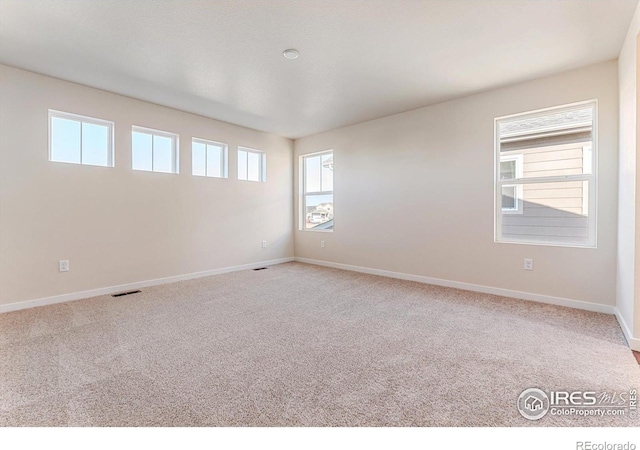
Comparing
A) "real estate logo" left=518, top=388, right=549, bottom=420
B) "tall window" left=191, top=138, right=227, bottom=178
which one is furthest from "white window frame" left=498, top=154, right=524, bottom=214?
"tall window" left=191, top=138, right=227, bottom=178

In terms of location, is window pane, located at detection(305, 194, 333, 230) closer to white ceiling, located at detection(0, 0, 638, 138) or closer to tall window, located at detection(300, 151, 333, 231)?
tall window, located at detection(300, 151, 333, 231)

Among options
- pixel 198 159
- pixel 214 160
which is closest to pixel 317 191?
pixel 214 160

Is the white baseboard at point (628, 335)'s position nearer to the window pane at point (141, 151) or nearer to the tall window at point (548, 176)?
the tall window at point (548, 176)

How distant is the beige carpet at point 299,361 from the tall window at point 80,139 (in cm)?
172

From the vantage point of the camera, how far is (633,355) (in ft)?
6.84

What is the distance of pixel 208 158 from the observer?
15.7 ft

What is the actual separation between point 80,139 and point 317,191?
3.69 meters

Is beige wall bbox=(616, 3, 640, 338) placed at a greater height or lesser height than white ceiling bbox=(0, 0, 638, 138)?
lesser

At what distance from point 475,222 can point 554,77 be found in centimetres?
178

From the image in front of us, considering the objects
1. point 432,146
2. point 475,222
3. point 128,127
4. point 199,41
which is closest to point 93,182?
point 128,127

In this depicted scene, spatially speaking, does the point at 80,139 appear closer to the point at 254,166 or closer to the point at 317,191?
the point at 254,166

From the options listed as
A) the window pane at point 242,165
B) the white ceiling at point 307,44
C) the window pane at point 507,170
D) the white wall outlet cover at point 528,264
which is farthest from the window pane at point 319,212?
the white wall outlet cover at point 528,264

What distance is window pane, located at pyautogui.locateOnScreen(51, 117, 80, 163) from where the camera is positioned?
11.0ft

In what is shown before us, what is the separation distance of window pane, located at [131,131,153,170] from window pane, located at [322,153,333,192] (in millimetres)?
2955
